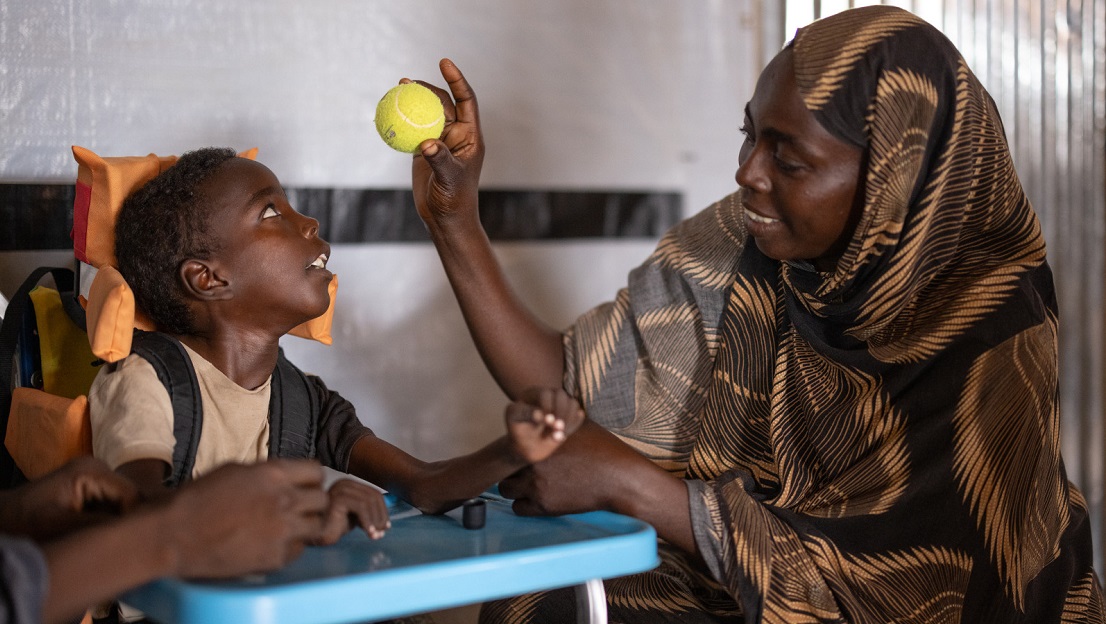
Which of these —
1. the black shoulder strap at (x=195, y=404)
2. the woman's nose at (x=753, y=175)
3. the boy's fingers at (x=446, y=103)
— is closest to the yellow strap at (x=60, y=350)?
the black shoulder strap at (x=195, y=404)

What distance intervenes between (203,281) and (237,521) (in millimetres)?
574

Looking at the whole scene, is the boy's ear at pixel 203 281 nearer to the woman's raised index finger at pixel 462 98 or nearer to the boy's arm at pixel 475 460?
the boy's arm at pixel 475 460

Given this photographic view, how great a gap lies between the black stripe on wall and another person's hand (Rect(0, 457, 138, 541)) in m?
0.98

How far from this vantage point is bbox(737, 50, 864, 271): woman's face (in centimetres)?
144

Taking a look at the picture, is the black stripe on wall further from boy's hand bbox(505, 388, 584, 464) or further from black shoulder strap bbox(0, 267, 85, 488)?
boy's hand bbox(505, 388, 584, 464)

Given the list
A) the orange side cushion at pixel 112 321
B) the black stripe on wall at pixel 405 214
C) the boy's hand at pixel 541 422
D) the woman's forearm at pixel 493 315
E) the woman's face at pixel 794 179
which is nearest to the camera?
the boy's hand at pixel 541 422

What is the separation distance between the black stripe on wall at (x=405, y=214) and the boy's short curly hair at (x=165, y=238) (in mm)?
538

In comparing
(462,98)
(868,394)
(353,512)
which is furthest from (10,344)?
(868,394)

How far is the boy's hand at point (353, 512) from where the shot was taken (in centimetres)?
109

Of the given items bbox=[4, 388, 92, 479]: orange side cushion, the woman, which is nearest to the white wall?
bbox=[4, 388, 92, 479]: orange side cushion

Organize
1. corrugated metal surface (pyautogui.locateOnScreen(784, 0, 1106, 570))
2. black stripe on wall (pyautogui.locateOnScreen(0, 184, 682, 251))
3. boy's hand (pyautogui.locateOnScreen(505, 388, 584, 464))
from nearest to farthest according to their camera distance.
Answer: boy's hand (pyautogui.locateOnScreen(505, 388, 584, 464)) → black stripe on wall (pyautogui.locateOnScreen(0, 184, 682, 251)) → corrugated metal surface (pyautogui.locateOnScreen(784, 0, 1106, 570))

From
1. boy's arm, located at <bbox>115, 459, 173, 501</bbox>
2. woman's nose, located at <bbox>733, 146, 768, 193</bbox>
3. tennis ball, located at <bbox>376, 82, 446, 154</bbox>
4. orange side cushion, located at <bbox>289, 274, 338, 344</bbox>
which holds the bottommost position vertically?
boy's arm, located at <bbox>115, 459, 173, 501</bbox>

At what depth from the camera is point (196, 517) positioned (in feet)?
2.93

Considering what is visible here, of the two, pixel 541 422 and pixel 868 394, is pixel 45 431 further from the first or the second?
pixel 868 394
